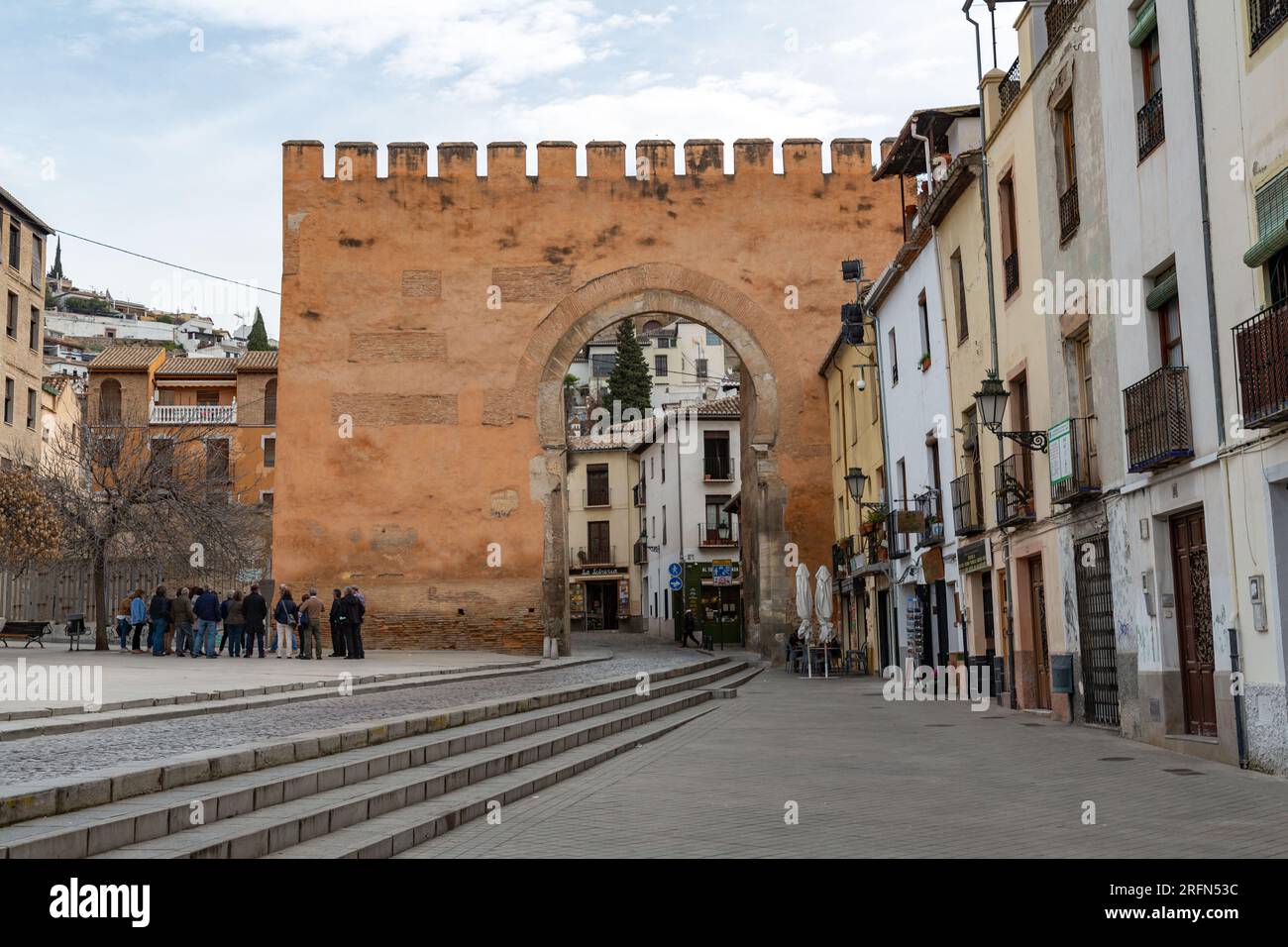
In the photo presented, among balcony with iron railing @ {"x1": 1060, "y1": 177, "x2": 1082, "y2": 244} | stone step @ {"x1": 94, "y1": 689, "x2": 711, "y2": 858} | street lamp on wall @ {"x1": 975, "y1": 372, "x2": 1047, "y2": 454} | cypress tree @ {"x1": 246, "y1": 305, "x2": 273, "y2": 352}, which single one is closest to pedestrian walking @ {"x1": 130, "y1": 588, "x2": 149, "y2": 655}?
stone step @ {"x1": 94, "y1": 689, "x2": 711, "y2": 858}

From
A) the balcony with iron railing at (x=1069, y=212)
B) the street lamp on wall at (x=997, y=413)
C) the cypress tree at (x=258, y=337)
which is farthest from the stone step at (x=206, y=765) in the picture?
the cypress tree at (x=258, y=337)

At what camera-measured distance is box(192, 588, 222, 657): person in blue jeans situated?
23391 mm

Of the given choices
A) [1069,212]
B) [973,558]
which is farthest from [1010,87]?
[973,558]

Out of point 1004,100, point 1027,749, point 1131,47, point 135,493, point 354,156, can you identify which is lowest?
point 1027,749

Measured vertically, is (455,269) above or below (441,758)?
above

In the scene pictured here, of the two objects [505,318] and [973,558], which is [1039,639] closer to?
[973,558]

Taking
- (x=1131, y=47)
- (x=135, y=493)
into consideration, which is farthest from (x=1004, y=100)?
(x=135, y=493)

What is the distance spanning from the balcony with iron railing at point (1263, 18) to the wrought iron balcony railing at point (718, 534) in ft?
132

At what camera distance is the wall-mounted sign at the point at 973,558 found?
17.9m

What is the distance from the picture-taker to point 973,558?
18.5 m

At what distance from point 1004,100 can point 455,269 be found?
583 inches
